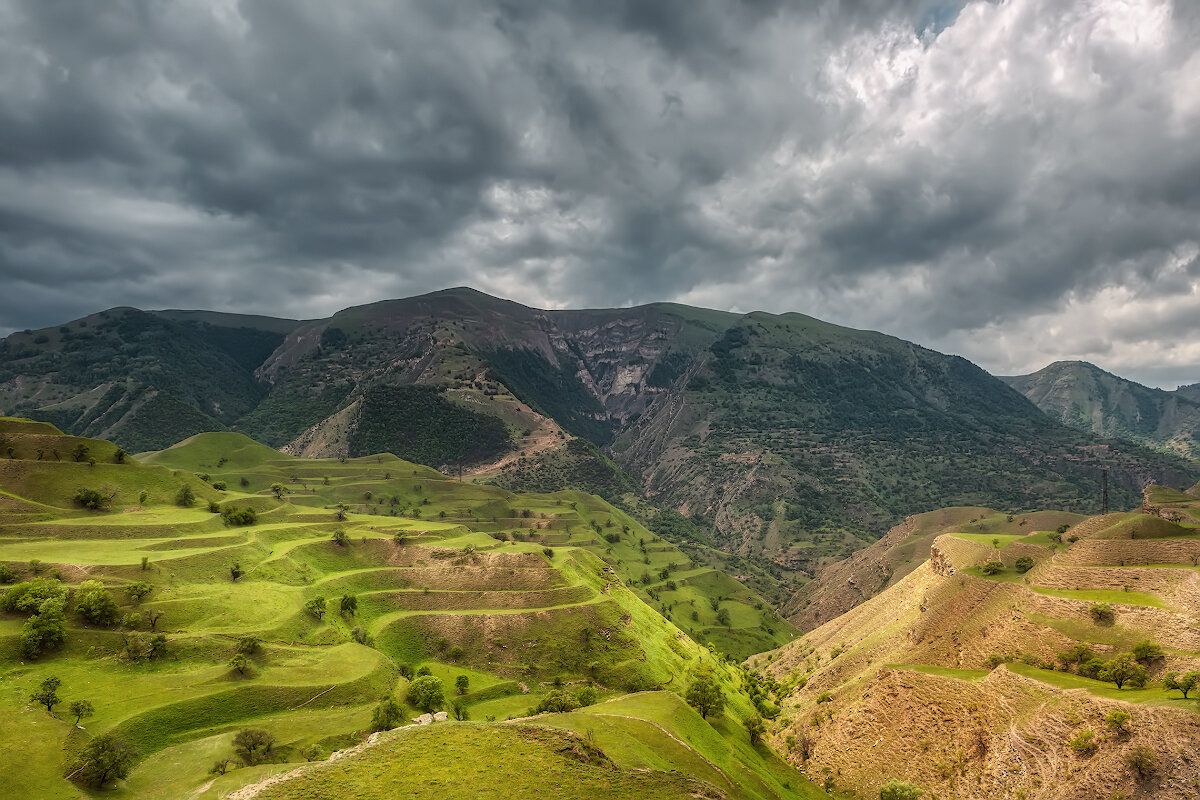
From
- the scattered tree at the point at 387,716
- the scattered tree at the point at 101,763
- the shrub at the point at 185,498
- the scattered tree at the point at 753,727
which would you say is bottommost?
the scattered tree at the point at 753,727

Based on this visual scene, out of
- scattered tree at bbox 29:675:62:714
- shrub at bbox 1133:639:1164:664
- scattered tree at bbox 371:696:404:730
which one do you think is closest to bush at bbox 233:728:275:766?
scattered tree at bbox 371:696:404:730

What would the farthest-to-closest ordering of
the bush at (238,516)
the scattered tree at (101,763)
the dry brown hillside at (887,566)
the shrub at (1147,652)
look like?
the dry brown hillside at (887,566) → the bush at (238,516) → the shrub at (1147,652) → the scattered tree at (101,763)

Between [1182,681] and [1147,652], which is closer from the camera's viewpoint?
[1182,681]

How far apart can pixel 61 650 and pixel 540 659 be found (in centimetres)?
5970

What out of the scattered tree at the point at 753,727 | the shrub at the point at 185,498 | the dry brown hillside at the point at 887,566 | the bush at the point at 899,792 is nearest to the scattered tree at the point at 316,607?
the shrub at the point at 185,498

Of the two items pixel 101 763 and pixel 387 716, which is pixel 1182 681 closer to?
pixel 387 716

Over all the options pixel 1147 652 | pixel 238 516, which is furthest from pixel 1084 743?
pixel 238 516

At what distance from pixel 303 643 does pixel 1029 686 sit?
86996 mm

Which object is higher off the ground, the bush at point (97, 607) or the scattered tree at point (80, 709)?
the bush at point (97, 607)

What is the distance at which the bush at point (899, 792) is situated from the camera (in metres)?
56.6

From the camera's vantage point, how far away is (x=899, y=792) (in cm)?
5703

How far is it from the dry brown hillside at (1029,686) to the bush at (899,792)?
2.88m

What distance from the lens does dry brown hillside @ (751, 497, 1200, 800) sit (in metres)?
45.9

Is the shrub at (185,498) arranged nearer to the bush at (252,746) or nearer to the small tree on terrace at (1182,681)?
the bush at (252,746)
